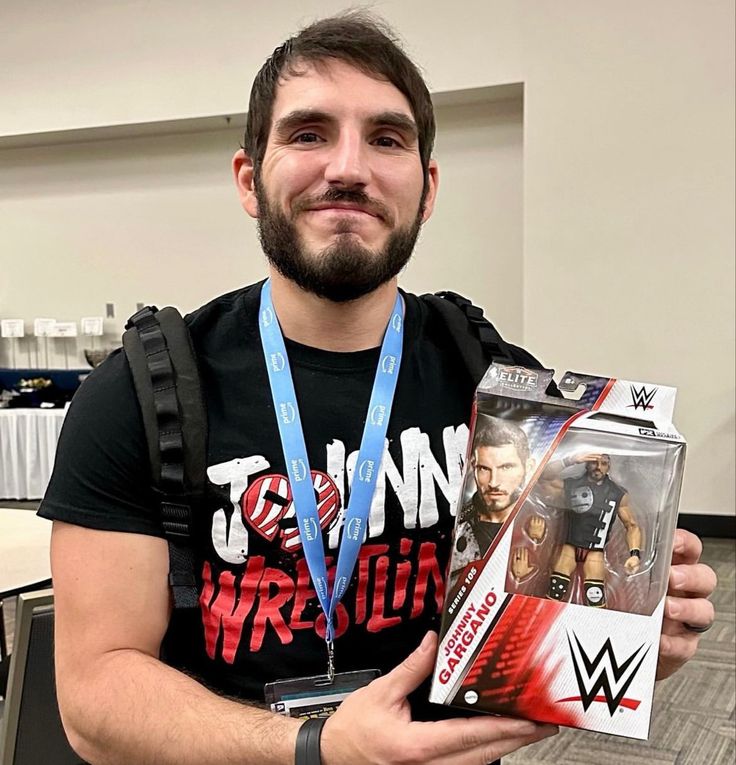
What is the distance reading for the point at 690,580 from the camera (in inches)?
33.5

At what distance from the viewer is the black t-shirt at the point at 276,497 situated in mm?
943

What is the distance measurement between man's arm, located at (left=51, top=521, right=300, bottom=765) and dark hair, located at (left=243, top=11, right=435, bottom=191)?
0.57m

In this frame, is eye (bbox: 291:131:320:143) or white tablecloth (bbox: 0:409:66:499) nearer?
eye (bbox: 291:131:320:143)

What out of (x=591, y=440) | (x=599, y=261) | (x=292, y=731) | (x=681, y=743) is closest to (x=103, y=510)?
(x=292, y=731)

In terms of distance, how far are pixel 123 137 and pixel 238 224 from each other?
1199mm

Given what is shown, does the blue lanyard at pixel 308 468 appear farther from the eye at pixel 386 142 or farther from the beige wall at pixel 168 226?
the beige wall at pixel 168 226

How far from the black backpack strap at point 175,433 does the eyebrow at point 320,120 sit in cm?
32

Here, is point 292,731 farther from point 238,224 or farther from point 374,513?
point 238,224

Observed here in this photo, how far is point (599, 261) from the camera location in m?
4.75

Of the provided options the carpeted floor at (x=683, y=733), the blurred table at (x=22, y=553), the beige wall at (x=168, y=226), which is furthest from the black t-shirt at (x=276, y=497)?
the beige wall at (x=168, y=226)

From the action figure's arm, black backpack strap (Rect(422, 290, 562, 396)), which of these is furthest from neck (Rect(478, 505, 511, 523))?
black backpack strap (Rect(422, 290, 562, 396))

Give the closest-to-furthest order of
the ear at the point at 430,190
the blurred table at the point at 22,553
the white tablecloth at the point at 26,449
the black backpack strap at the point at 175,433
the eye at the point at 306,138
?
the black backpack strap at the point at 175,433 → the eye at the point at 306,138 → the ear at the point at 430,190 → the blurred table at the point at 22,553 → the white tablecloth at the point at 26,449

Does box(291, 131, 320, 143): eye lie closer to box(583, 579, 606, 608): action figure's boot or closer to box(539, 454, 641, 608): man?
box(539, 454, 641, 608): man

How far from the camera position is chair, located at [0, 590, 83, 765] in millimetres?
1625
